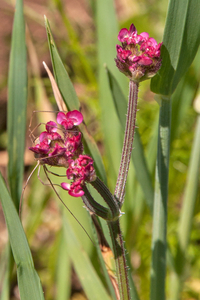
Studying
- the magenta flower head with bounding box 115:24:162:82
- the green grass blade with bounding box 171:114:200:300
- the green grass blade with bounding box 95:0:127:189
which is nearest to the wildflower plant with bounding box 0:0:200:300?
the magenta flower head with bounding box 115:24:162:82

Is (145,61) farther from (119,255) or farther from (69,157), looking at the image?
(119,255)

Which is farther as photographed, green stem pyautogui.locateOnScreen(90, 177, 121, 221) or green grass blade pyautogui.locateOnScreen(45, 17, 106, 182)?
green grass blade pyautogui.locateOnScreen(45, 17, 106, 182)

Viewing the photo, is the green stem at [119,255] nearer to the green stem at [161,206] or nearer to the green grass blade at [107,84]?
the green stem at [161,206]

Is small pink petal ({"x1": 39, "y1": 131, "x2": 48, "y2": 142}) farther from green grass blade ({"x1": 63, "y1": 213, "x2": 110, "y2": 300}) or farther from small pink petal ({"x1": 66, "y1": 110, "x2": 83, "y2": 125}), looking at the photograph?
green grass blade ({"x1": 63, "y1": 213, "x2": 110, "y2": 300})

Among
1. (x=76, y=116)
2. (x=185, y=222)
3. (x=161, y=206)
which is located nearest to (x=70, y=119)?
(x=76, y=116)

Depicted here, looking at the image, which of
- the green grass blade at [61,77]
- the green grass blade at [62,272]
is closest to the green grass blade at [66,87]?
the green grass blade at [61,77]

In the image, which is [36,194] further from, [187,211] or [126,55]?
[126,55]

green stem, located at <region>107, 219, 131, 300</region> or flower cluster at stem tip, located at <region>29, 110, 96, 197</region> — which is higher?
flower cluster at stem tip, located at <region>29, 110, 96, 197</region>
